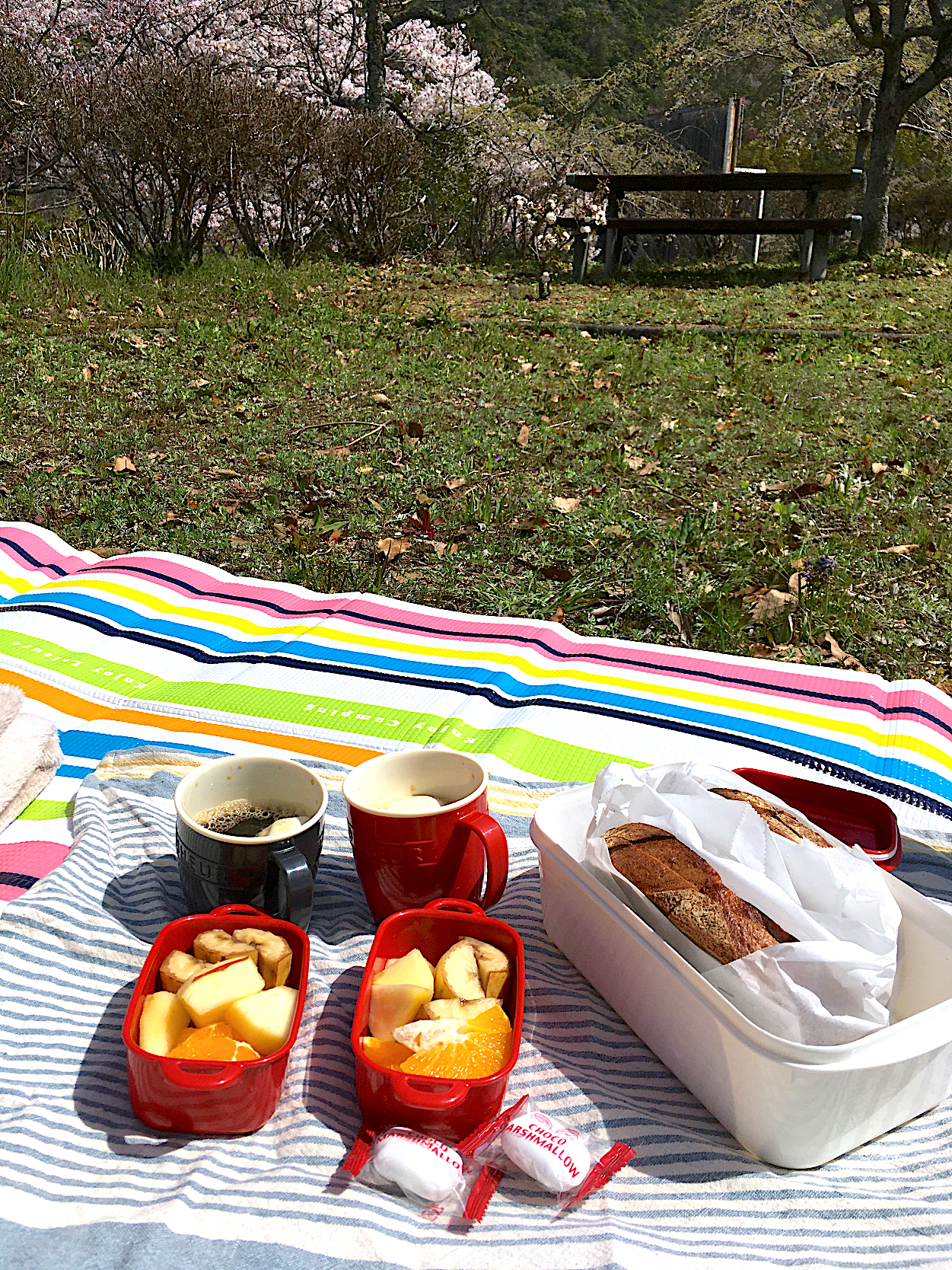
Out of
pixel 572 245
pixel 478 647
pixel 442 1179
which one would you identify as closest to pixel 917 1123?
pixel 442 1179

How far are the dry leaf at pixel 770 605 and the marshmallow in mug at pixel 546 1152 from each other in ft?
7.55

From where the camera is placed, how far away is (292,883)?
3.59 feet

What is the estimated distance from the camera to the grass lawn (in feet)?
10.5

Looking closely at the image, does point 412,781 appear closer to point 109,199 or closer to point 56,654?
point 56,654

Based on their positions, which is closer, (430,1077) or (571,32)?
(430,1077)

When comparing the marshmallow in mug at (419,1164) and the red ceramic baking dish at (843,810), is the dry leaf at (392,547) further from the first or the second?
the marshmallow in mug at (419,1164)

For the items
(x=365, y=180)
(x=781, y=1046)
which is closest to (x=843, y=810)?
(x=781, y=1046)

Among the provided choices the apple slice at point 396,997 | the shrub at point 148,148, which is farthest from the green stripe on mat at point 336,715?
the shrub at point 148,148

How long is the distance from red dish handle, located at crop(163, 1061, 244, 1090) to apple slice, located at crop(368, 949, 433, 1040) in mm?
134

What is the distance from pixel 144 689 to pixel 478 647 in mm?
786

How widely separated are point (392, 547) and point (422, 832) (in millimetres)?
2544

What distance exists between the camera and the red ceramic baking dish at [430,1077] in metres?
0.89

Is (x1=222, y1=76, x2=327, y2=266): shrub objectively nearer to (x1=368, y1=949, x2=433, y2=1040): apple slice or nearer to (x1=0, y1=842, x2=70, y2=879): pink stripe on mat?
(x1=0, y1=842, x2=70, y2=879): pink stripe on mat

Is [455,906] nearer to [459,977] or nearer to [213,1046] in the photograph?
[459,977]
